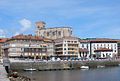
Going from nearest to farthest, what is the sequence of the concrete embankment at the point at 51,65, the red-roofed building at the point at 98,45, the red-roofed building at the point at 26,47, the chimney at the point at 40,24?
the concrete embankment at the point at 51,65, the red-roofed building at the point at 26,47, the red-roofed building at the point at 98,45, the chimney at the point at 40,24

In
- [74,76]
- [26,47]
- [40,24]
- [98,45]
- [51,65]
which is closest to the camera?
[74,76]

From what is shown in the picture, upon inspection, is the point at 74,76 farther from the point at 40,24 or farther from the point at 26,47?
the point at 40,24

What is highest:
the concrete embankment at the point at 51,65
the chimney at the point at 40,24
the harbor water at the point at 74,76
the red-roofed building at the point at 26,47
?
the chimney at the point at 40,24

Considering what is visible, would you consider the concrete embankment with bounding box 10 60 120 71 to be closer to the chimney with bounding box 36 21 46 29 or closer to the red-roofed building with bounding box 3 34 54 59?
the red-roofed building with bounding box 3 34 54 59

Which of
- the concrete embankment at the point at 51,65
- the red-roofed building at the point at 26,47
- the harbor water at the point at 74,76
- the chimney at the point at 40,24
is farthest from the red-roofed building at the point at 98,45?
the harbor water at the point at 74,76

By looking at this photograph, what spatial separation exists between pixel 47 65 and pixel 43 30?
82.9m

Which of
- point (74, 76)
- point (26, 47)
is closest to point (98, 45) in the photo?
point (26, 47)

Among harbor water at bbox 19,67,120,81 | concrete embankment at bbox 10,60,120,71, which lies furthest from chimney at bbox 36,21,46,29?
harbor water at bbox 19,67,120,81

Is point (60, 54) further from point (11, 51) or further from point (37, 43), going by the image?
point (11, 51)

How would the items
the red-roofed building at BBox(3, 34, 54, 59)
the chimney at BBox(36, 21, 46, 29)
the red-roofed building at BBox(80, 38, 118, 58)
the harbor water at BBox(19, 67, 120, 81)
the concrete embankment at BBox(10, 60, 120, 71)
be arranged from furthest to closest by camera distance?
the chimney at BBox(36, 21, 46, 29), the red-roofed building at BBox(80, 38, 118, 58), the red-roofed building at BBox(3, 34, 54, 59), the concrete embankment at BBox(10, 60, 120, 71), the harbor water at BBox(19, 67, 120, 81)

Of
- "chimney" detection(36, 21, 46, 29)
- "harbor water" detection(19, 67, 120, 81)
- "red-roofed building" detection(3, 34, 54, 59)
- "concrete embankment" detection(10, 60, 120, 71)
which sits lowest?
"harbor water" detection(19, 67, 120, 81)

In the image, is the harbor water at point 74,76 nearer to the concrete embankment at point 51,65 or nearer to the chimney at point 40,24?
the concrete embankment at point 51,65

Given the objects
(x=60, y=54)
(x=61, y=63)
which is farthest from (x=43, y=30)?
(x=61, y=63)

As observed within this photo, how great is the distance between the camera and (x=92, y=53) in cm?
17762
